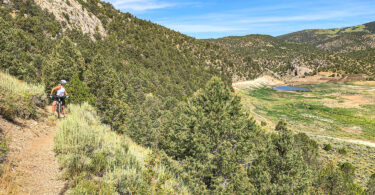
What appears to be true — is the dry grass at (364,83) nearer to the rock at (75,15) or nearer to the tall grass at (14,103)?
the rock at (75,15)

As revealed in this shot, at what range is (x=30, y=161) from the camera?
5883mm

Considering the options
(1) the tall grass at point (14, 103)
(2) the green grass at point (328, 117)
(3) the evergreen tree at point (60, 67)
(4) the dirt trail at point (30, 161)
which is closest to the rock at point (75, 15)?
(3) the evergreen tree at point (60, 67)

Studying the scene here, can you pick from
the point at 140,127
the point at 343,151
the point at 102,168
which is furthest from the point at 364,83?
the point at 102,168

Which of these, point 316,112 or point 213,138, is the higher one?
point 213,138

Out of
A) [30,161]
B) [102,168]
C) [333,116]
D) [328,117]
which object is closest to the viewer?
[30,161]

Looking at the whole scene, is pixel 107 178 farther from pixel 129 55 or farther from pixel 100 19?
pixel 100 19

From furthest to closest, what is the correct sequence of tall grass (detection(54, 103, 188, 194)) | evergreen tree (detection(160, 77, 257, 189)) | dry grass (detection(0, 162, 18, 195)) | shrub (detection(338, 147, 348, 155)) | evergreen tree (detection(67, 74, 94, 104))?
shrub (detection(338, 147, 348, 155)) → evergreen tree (detection(67, 74, 94, 104)) → evergreen tree (detection(160, 77, 257, 189)) → tall grass (detection(54, 103, 188, 194)) → dry grass (detection(0, 162, 18, 195))

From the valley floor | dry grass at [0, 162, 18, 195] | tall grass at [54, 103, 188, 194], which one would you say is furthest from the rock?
dry grass at [0, 162, 18, 195]

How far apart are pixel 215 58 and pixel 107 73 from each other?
96.6m

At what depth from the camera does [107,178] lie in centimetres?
584

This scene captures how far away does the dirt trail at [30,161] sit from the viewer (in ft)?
16.0

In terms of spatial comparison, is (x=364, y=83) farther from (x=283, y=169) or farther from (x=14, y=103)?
(x=14, y=103)

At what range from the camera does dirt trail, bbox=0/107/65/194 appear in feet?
16.0

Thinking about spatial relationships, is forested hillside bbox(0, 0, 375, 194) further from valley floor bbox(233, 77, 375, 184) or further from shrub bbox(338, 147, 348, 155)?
valley floor bbox(233, 77, 375, 184)
